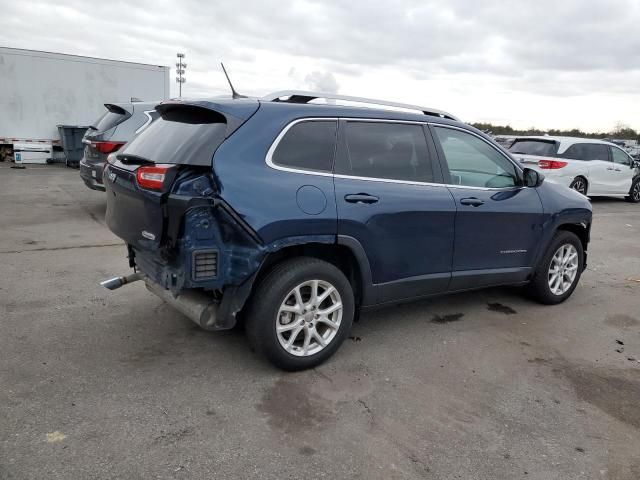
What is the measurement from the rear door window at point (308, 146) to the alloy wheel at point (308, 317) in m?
0.79

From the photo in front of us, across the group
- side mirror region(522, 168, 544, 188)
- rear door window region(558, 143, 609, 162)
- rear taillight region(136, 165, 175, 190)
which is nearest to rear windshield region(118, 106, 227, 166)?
rear taillight region(136, 165, 175, 190)

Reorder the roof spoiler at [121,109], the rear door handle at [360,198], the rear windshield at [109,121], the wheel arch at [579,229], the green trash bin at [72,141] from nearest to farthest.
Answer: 1. the rear door handle at [360,198]
2. the wheel arch at [579,229]
3. the rear windshield at [109,121]
4. the roof spoiler at [121,109]
5. the green trash bin at [72,141]

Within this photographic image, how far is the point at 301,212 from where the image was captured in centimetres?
349

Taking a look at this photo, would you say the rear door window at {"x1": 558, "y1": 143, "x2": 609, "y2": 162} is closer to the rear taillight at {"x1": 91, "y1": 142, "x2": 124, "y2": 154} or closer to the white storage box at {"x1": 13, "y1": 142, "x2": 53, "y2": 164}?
the rear taillight at {"x1": 91, "y1": 142, "x2": 124, "y2": 154}

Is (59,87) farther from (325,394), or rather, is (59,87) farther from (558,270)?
(325,394)

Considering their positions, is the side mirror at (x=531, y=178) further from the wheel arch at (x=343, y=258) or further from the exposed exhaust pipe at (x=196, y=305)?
the exposed exhaust pipe at (x=196, y=305)

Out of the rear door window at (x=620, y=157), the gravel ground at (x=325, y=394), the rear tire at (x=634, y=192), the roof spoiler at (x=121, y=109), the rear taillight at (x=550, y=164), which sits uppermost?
the roof spoiler at (x=121, y=109)

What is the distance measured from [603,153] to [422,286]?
39.7 ft

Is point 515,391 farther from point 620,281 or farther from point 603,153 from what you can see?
point 603,153

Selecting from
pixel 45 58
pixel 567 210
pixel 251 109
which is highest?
pixel 45 58

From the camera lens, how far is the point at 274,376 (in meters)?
3.66

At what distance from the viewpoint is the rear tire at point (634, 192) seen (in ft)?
50.6

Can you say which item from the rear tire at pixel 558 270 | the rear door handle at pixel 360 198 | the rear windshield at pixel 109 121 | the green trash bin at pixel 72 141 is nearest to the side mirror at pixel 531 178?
the rear tire at pixel 558 270

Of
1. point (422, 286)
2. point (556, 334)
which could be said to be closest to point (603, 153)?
point (556, 334)
